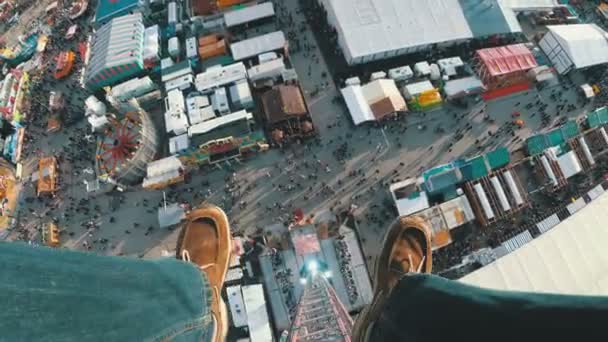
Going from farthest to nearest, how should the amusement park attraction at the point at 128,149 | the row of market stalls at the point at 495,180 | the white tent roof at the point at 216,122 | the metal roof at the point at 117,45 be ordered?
the metal roof at the point at 117,45 < the white tent roof at the point at 216,122 < the amusement park attraction at the point at 128,149 < the row of market stalls at the point at 495,180

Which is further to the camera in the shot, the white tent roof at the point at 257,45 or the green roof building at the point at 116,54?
the white tent roof at the point at 257,45

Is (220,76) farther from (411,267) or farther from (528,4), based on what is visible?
(528,4)

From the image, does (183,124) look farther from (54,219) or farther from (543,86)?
(543,86)

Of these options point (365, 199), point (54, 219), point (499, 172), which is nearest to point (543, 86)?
point (499, 172)

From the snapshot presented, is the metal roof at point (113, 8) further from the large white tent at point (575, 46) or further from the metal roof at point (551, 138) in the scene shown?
the large white tent at point (575, 46)

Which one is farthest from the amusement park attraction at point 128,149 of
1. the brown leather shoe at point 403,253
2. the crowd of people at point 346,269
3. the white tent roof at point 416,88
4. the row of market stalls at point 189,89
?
the brown leather shoe at point 403,253

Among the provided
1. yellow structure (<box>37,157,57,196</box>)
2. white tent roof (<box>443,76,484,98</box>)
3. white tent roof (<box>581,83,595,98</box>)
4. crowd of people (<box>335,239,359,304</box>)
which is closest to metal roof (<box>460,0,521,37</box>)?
white tent roof (<box>443,76,484,98</box>)
